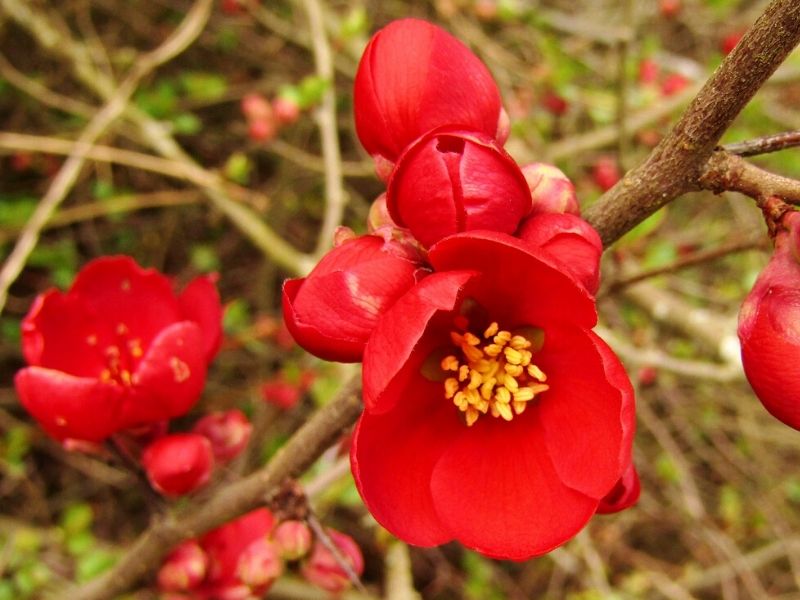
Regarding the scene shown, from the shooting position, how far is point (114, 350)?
117 centimetres

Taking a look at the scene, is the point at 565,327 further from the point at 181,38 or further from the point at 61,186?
the point at 181,38

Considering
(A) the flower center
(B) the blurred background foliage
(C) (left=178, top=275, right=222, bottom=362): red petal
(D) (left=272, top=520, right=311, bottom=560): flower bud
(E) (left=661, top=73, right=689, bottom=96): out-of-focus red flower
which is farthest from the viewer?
(E) (left=661, top=73, right=689, bottom=96): out-of-focus red flower

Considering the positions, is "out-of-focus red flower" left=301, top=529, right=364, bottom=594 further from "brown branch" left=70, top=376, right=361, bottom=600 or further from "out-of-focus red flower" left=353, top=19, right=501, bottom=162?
"out-of-focus red flower" left=353, top=19, right=501, bottom=162

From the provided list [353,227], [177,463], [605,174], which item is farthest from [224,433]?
[605,174]

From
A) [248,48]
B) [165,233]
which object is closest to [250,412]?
[165,233]

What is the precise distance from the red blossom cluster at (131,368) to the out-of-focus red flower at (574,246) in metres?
0.49

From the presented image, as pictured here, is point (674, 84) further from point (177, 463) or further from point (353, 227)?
point (177, 463)

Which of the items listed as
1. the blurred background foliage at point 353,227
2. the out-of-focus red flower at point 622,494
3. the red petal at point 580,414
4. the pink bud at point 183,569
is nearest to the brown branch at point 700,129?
the red petal at point 580,414

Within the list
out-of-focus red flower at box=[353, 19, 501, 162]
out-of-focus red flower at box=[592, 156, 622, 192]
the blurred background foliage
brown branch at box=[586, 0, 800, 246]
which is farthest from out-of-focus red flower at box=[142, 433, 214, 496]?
out-of-focus red flower at box=[592, 156, 622, 192]

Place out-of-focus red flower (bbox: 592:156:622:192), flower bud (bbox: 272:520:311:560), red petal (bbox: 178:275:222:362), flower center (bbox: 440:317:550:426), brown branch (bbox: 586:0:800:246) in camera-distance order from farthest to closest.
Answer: out-of-focus red flower (bbox: 592:156:622:192) < red petal (bbox: 178:275:222:362) < flower bud (bbox: 272:520:311:560) < flower center (bbox: 440:317:550:426) < brown branch (bbox: 586:0:800:246)

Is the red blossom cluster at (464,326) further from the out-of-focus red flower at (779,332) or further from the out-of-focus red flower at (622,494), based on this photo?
the out-of-focus red flower at (779,332)

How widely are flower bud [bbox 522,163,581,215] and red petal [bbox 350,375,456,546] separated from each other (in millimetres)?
228

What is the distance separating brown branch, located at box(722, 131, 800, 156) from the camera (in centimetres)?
65

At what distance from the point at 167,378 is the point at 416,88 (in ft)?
1.49
